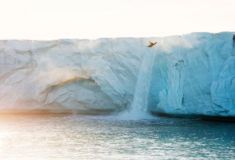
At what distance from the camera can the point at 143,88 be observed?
1716cm

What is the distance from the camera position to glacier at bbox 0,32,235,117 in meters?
15.1

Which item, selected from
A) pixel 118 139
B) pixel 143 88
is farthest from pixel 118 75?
pixel 118 139

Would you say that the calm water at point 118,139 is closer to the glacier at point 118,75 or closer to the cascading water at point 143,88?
the glacier at point 118,75

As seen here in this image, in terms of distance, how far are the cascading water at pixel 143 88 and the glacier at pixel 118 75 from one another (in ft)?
0.16

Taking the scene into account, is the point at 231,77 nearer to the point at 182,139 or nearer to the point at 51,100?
the point at 182,139

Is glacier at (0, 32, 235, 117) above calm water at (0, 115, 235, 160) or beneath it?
above

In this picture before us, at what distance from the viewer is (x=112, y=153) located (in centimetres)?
920

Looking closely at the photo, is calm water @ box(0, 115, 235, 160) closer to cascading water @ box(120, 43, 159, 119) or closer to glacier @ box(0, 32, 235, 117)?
glacier @ box(0, 32, 235, 117)

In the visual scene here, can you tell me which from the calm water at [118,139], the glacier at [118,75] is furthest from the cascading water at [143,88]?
the calm water at [118,139]

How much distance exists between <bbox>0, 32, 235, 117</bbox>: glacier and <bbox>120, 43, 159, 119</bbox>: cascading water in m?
0.05

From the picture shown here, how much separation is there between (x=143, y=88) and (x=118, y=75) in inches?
54.8

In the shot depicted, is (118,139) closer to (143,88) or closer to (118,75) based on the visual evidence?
(143,88)

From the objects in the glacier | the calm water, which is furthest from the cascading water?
the calm water

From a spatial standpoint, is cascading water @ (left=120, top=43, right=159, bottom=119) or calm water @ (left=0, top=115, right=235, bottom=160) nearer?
calm water @ (left=0, top=115, right=235, bottom=160)
